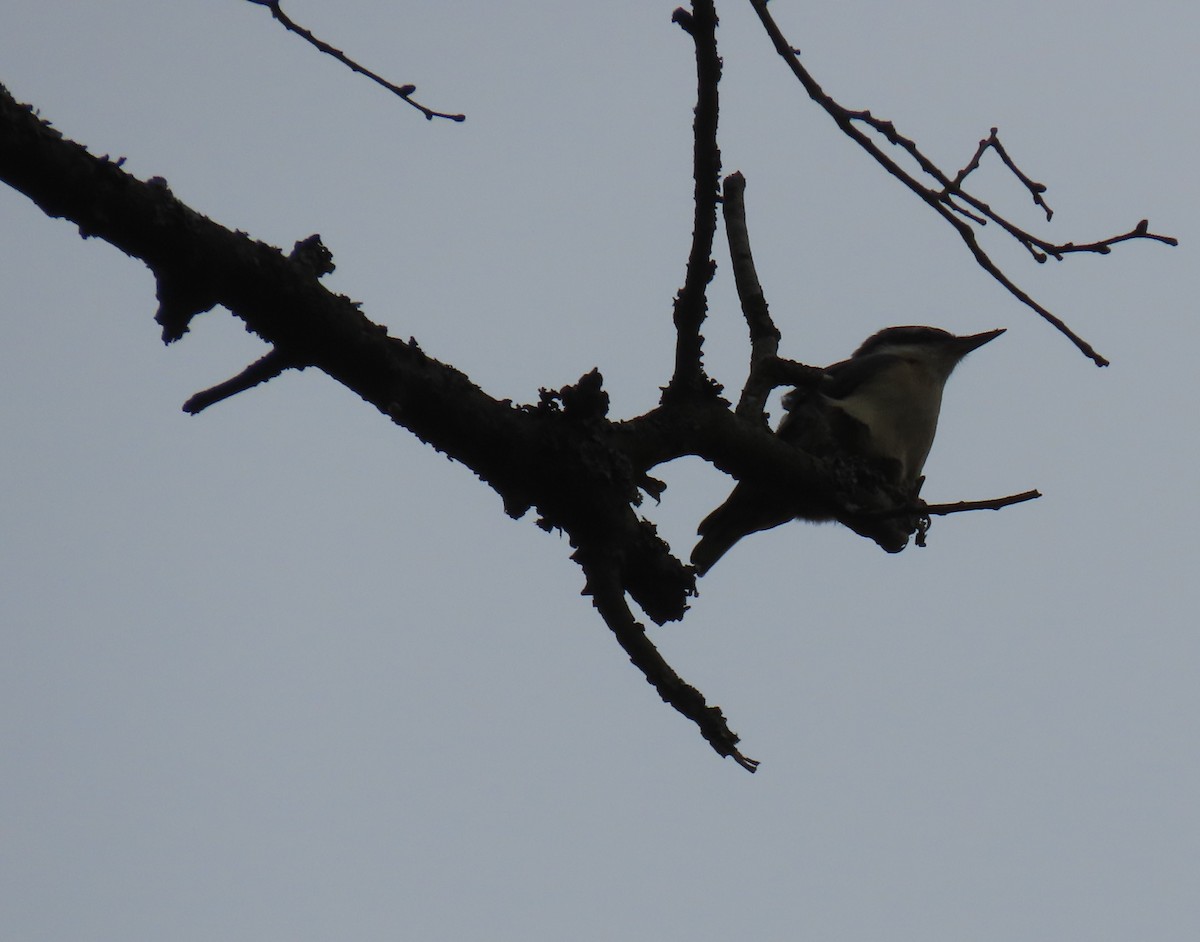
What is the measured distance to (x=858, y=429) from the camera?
5777 millimetres

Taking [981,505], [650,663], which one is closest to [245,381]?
[650,663]

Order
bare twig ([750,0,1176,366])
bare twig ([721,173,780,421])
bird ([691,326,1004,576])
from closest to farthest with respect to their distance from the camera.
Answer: bare twig ([750,0,1176,366])
bare twig ([721,173,780,421])
bird ([691,326,1004,576])

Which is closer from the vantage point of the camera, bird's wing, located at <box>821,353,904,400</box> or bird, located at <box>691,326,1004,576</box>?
bird, located at <box>691,326,1004,576</box>

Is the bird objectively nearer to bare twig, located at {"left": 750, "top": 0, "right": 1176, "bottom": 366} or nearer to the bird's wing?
the bird's wing

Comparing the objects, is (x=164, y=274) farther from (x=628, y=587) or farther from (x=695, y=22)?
(x=628, y=587)

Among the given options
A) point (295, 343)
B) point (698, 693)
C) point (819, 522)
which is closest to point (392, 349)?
point (295, 343)

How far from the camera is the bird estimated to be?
5.80 meters

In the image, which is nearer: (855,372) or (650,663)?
(650,663)

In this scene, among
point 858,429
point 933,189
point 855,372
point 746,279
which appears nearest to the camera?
point 933,189

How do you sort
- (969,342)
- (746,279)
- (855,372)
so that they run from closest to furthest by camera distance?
(746,279) < (855,372) < (969,342)

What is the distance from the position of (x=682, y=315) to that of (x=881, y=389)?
3.06 metres

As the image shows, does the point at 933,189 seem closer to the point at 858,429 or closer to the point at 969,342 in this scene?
the point at 858,429

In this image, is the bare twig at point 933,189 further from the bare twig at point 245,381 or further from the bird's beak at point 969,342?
the bird's beak at point 969,342

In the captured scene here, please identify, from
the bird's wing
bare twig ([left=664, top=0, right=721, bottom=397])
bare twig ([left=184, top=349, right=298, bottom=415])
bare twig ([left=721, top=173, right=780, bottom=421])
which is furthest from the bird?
Answer: bare twig ([left=184, top=349, right=298, bottom=415])
